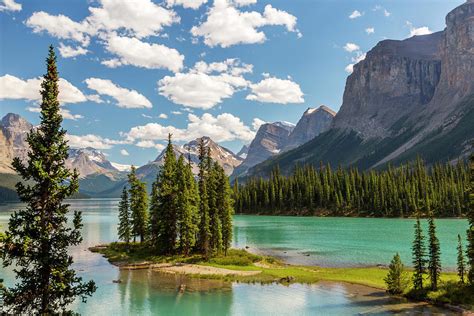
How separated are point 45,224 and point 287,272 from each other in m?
45.1

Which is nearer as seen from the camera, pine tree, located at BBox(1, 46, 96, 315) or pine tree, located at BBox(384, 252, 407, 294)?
pine tree, located at BBox(1, 46, 96, 315)

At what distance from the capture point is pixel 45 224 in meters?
24.3

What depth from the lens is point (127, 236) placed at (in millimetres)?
92812

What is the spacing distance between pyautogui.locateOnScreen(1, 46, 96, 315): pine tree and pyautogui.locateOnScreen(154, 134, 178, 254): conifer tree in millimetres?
52575

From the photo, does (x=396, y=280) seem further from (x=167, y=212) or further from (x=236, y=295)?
(x=167, y=212)

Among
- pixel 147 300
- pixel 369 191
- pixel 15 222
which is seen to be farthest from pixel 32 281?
pixel 369 191

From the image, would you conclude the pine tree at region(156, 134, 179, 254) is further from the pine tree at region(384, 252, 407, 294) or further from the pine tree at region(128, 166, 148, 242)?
the pine tree at region(384, 252, 407, 294)

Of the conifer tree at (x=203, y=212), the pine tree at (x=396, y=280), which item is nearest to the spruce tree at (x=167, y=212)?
the conifer tree at (x=203, y=212)

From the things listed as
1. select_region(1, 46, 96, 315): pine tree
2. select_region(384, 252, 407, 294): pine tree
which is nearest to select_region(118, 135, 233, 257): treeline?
select_region(384, 252, 407, 294): pine tree

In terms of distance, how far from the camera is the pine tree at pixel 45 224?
23.4 meters

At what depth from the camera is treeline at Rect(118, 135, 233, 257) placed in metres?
75.6

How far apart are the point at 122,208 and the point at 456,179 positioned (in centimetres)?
16883

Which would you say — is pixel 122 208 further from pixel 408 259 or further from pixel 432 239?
pixel 432 239

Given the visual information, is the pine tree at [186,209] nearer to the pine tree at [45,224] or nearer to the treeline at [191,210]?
the treeline at [191,210]
